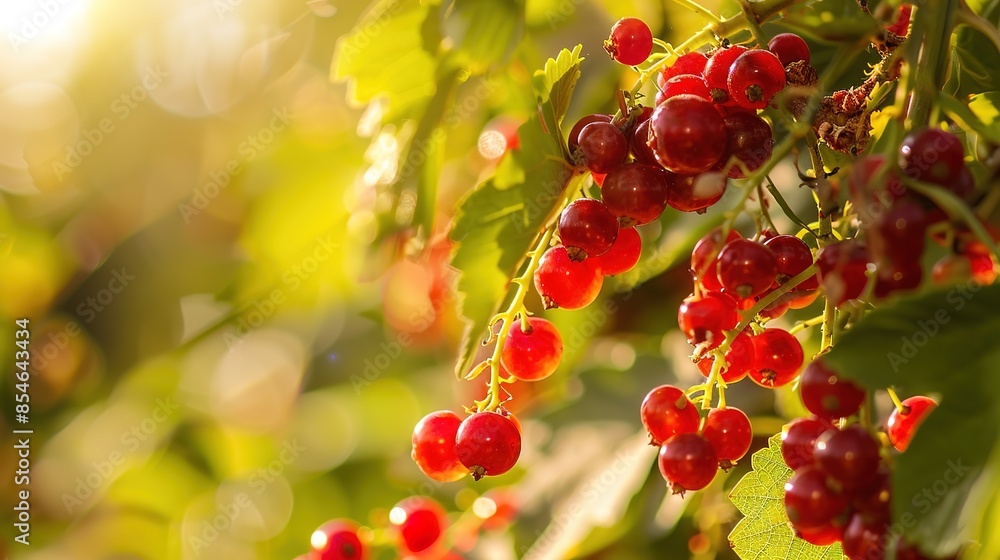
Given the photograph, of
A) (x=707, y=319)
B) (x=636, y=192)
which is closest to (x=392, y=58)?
(x=636, y=192)

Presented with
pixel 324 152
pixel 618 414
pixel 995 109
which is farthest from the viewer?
pixel 324 152

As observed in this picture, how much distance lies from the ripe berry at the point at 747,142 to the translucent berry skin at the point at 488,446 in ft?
0.85

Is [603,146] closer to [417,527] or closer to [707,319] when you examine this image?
[707,319]

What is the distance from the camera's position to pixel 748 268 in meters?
0.52

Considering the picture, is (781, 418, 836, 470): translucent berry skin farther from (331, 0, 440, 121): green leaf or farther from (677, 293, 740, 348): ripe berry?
(331, 0, 440, 121): green leaf

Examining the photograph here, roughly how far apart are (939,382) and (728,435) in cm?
21

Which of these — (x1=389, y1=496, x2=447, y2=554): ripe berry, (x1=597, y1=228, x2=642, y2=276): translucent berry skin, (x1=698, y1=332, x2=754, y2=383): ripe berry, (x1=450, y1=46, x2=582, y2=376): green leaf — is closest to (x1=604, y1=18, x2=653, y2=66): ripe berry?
(x1=450, y1=46, x2=582, y2=376): green leaf

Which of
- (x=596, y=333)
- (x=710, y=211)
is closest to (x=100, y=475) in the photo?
(x=596, y=333)

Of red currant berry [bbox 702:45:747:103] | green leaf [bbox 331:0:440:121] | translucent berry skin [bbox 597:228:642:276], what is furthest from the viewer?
green leaf [bbox 331:0:440:121]

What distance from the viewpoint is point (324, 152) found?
185 centimetres

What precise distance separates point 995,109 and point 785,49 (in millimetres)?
146

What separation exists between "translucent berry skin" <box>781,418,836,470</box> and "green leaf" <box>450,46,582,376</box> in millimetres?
253

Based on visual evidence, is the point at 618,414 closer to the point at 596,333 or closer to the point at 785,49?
→ the point at 596,333

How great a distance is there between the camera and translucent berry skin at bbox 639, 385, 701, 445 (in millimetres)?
615
